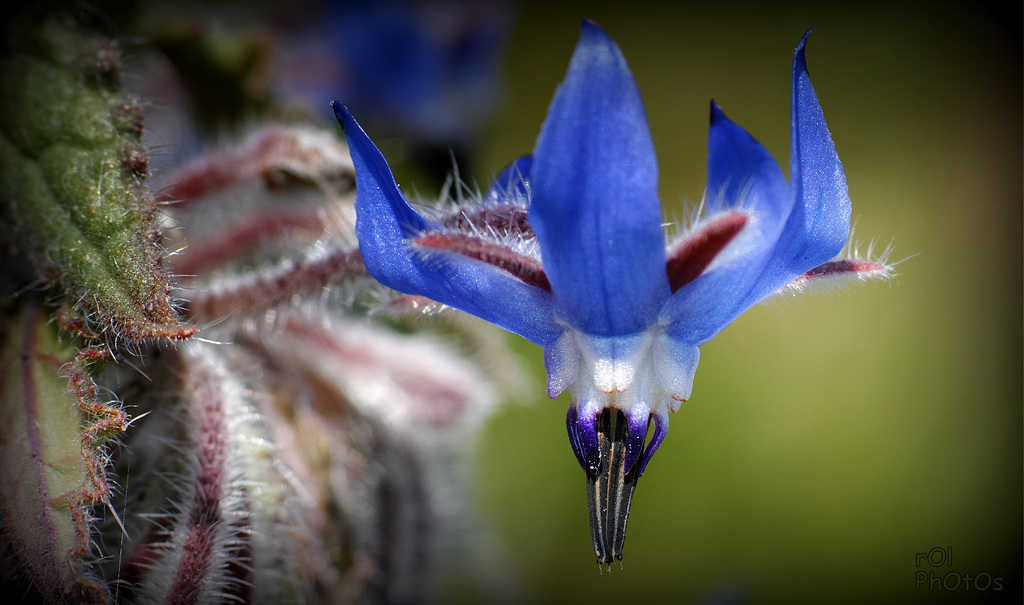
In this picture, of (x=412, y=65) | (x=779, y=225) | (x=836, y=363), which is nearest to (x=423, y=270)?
(x=779, y=225)

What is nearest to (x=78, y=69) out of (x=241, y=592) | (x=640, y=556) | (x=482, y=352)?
(x=241, y=592)

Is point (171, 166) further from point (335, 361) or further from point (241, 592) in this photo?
point (241, 592)

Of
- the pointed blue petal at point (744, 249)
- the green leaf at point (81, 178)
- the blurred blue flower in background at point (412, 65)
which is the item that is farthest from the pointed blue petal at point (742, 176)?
the blurred blue flower in background at point (412, 65)

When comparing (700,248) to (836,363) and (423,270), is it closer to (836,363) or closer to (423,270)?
(423,270)

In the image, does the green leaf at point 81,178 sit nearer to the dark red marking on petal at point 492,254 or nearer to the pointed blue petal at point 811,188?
the dark red marking on petal at point 492,254

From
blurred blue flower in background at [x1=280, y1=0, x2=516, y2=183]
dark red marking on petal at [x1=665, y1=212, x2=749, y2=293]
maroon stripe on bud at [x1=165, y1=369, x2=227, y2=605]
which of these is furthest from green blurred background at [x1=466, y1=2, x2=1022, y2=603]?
dark red marking on petal at [x1=665, y1=212, x2=749, y2=293]

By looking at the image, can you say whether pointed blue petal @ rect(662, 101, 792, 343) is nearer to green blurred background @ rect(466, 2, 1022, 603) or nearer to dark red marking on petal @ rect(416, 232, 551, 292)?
dark red marking on petal @ rect(416, 232, 551, 292)
